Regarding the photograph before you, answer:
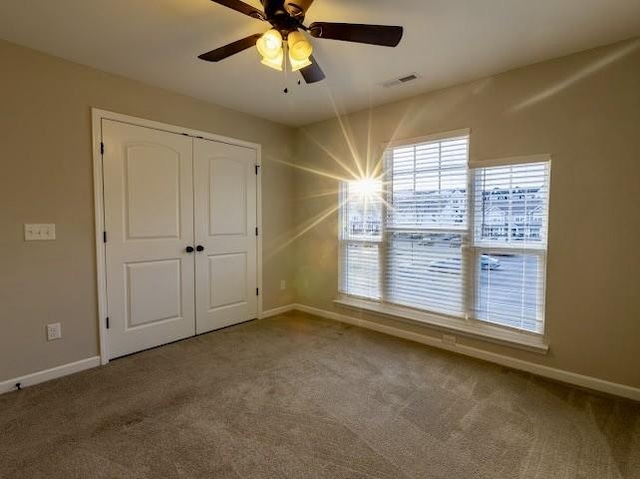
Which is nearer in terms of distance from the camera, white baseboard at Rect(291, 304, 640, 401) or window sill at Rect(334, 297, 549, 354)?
white baseboard at Rect(291, 304, 640, 401)

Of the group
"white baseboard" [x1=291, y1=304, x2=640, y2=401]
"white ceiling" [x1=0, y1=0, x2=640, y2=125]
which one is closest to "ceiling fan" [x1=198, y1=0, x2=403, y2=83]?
"white ceiling" [x1=0, y1=0, x2=640, y2=125]

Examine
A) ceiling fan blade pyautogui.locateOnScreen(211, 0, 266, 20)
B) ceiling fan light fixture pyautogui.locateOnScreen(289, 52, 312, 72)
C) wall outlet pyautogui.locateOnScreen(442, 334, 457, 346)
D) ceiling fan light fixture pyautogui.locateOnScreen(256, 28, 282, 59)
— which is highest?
ceiling fan blade pyautogui.locateOnScreen(211, 0, 266, 20)

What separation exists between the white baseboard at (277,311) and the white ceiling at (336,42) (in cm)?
263

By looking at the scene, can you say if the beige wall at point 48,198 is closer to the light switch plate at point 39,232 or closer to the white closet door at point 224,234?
the light switch plate at point 39,232

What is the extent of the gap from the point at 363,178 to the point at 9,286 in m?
3.27

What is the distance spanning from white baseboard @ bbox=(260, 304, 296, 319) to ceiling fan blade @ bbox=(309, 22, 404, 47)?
326 centimetres

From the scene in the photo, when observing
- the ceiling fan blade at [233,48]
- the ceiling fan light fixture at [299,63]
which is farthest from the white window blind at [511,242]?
the ceiling fan blade at [233,48]

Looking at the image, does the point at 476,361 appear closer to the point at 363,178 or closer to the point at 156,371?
the point at 363,178

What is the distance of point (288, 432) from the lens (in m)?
1.96

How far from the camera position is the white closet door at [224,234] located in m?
3.52

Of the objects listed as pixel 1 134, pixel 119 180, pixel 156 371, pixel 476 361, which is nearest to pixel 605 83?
pixel 476 361

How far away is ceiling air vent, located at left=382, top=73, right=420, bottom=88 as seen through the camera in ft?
9.41

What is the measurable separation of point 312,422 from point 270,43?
7.33 ft

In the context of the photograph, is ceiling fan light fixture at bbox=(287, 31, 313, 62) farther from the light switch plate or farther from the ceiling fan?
the light switch plate
